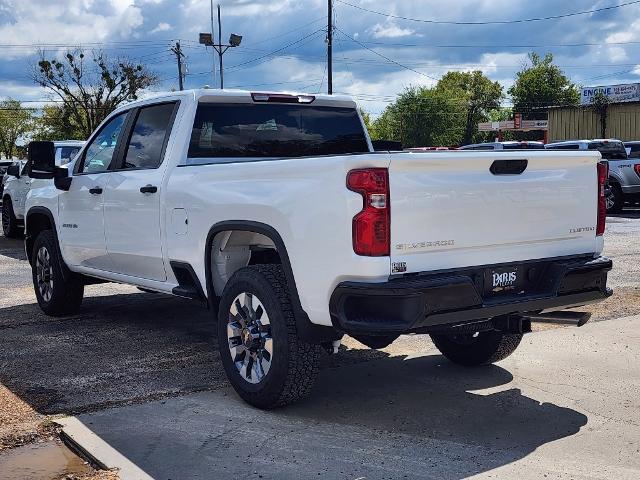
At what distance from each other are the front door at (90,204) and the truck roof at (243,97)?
372 mm

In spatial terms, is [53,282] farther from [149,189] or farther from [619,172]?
[619,172]

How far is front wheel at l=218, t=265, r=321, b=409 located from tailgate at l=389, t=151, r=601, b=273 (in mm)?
835

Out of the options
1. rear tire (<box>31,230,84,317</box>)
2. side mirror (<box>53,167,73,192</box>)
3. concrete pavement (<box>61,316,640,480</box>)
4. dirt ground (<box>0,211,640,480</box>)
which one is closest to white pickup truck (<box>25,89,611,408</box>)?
concrete pavement (<box>61,316,640,480</box>)

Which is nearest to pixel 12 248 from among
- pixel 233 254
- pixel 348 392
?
pixel 233 254

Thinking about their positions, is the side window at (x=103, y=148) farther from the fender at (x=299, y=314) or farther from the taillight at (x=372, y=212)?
the taillight at (x=372, y=212)

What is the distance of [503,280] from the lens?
460 centimetres

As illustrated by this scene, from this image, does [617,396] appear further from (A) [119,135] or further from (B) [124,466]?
(A) [119,135]

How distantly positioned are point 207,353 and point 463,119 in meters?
87.7

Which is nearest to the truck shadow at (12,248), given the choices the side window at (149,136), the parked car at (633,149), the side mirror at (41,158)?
the side mirror at (41,158)

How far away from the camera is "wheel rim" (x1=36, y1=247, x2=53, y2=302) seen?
780 centimetres

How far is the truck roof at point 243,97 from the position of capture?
6.07m

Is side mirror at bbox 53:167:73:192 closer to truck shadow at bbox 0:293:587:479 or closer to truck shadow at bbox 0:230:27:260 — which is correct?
truck shadow at bbox 0:293:587:479

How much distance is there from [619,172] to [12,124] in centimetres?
8320

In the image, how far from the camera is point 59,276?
25.0ft
